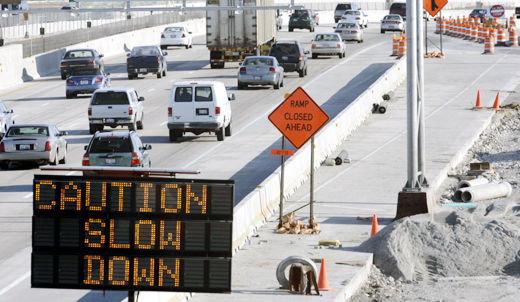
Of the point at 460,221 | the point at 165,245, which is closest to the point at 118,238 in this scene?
the point at 165,245

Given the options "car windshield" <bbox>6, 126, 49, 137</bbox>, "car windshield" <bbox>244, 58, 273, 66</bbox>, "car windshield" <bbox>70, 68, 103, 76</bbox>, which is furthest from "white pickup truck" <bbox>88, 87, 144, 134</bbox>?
"car windshield" <bbox>244, 58, 273, 66</bbox>

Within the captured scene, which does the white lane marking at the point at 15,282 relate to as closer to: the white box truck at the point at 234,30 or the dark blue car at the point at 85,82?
the dark blue car at the point at 85,82

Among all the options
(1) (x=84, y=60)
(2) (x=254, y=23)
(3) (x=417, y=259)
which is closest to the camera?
(3) (x=417, y=259)

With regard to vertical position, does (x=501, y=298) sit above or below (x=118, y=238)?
below

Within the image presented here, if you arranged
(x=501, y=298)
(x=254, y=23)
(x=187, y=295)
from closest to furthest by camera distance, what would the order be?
(x=187, y=295) < (x=501, y=298) < (x=254, y=23)

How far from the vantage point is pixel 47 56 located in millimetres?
62156

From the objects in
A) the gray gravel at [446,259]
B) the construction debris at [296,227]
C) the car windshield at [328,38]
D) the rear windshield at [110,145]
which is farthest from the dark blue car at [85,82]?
the gray gravel at [446,259]

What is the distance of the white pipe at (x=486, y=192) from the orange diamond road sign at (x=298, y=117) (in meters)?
5.73

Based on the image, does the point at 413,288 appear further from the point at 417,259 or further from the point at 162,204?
the point at 162,204

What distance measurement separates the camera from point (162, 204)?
44.4 feet

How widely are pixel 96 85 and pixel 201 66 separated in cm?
1549

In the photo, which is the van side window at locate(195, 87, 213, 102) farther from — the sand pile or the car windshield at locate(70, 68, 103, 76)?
the sand pile

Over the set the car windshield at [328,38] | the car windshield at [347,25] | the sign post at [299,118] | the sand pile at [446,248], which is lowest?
the sand pile at [446,248]

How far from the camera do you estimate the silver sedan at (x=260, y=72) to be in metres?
50.1
